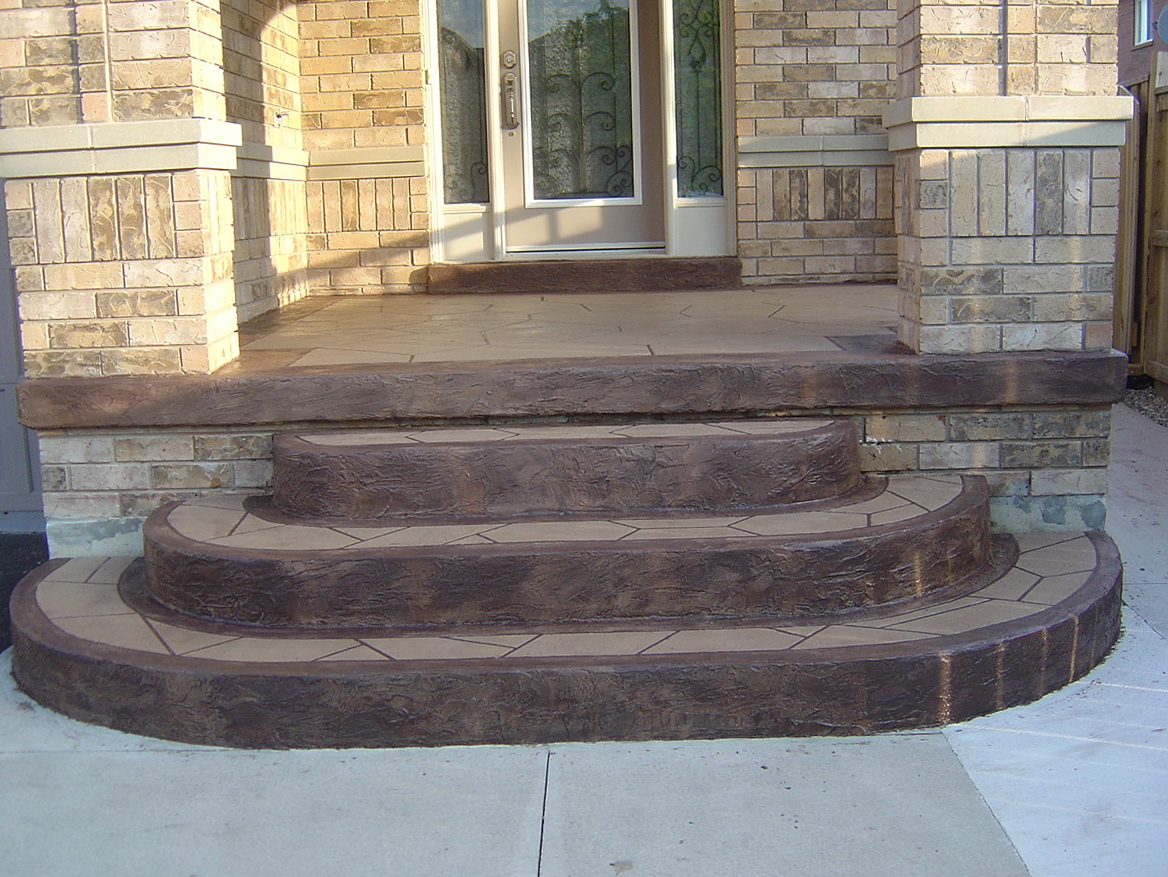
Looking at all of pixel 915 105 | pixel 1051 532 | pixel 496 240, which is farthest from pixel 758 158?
pixel 1051 532

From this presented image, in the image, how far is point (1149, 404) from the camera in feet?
25.3

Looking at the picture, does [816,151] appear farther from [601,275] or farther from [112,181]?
[112,181]

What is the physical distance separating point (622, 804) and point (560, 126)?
5309 millimetres

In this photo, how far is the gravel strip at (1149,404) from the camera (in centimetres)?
735

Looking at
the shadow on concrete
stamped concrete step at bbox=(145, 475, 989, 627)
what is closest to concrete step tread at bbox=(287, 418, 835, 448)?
stamped concrete step at bbox=(145, 475, 989, 627)

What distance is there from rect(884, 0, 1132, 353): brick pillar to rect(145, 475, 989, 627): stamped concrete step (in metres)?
1.04

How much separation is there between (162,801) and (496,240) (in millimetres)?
4953

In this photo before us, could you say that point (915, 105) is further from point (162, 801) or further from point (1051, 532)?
point (162, 801)

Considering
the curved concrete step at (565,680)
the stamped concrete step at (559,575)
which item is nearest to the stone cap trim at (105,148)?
the stamped concrete step at (559,575)

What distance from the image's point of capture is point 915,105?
13.6 feet

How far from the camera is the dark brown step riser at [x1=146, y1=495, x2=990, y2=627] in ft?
11.4

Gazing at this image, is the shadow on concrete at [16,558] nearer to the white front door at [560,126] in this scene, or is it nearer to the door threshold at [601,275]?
the door threshold at [601,275]

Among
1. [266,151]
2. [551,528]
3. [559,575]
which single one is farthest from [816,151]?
[559,575]

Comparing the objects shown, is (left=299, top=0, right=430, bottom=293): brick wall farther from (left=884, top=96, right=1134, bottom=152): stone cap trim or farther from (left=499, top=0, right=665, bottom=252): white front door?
(left=884, top=96, right=1134, bottom=152): stone cap trim
